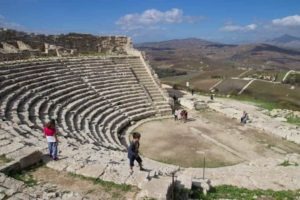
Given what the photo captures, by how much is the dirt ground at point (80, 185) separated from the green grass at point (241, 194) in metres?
2.08

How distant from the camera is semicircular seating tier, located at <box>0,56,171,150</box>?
1641cm

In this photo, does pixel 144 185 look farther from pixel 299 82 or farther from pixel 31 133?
pixel 299 82

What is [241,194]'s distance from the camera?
1057 cm

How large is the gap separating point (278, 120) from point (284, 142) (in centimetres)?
427

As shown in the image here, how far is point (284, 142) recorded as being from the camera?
19812mm

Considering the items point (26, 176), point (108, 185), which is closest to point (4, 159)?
point (26, 176)

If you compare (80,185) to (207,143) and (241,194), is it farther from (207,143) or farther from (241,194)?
(207,143)

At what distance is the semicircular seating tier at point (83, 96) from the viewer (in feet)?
53.8

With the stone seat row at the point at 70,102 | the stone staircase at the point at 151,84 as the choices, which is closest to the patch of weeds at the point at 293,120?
the stone staircase at the point at 151,84

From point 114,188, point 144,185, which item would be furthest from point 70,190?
point 144,185

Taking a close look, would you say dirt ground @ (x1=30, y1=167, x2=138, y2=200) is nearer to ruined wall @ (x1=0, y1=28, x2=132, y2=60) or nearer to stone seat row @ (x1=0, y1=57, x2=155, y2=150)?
stone seat row @ (x1=0, y1=57, x2=155, y2=150)

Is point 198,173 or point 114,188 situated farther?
point 198,173

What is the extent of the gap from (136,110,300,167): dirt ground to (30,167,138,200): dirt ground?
24.1 feet

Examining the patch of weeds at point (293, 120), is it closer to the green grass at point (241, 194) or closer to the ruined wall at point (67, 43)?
the green grass at point (241, 194)
